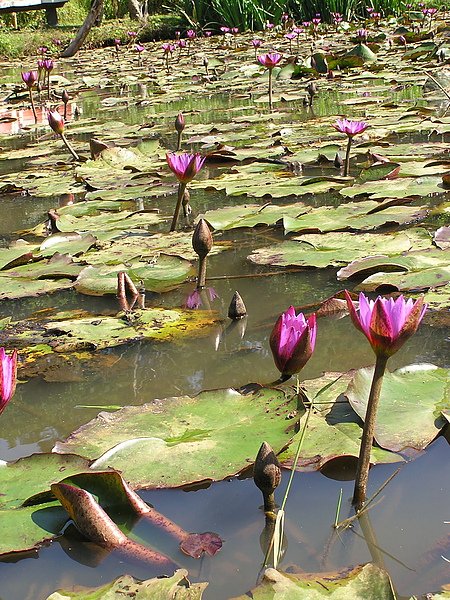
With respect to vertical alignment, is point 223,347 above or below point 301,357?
below

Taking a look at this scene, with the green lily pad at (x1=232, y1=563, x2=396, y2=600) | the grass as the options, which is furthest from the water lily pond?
the grass

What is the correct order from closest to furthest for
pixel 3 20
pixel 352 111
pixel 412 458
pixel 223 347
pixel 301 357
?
1. pixel 412 458
2. pixel 301 357
3. pixel 223 347
4. pixel 352 111
5. pixel 3 20

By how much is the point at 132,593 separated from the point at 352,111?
14.1 ft

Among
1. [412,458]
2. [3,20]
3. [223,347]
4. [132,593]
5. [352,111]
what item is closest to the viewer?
[132,593]

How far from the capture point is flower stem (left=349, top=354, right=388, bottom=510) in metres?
0.91

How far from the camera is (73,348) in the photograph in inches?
62.0

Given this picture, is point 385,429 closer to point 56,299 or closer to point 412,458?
point 412,458

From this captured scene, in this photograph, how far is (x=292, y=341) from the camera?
1.19 m

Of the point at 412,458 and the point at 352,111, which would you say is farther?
the point at 352,111

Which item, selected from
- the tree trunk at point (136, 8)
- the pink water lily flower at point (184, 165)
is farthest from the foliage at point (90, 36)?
the pink water lily flower at point (184, 165)

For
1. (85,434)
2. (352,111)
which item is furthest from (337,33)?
(85,434)

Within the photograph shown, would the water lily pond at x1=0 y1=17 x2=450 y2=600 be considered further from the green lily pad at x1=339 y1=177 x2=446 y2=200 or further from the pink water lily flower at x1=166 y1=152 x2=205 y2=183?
the pink water lily flower at x1=166 y1=152 x2=205 y2=183

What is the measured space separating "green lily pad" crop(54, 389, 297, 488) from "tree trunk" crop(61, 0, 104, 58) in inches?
456

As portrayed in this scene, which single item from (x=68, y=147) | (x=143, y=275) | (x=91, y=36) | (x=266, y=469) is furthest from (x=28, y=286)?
(x=91, y=36)
